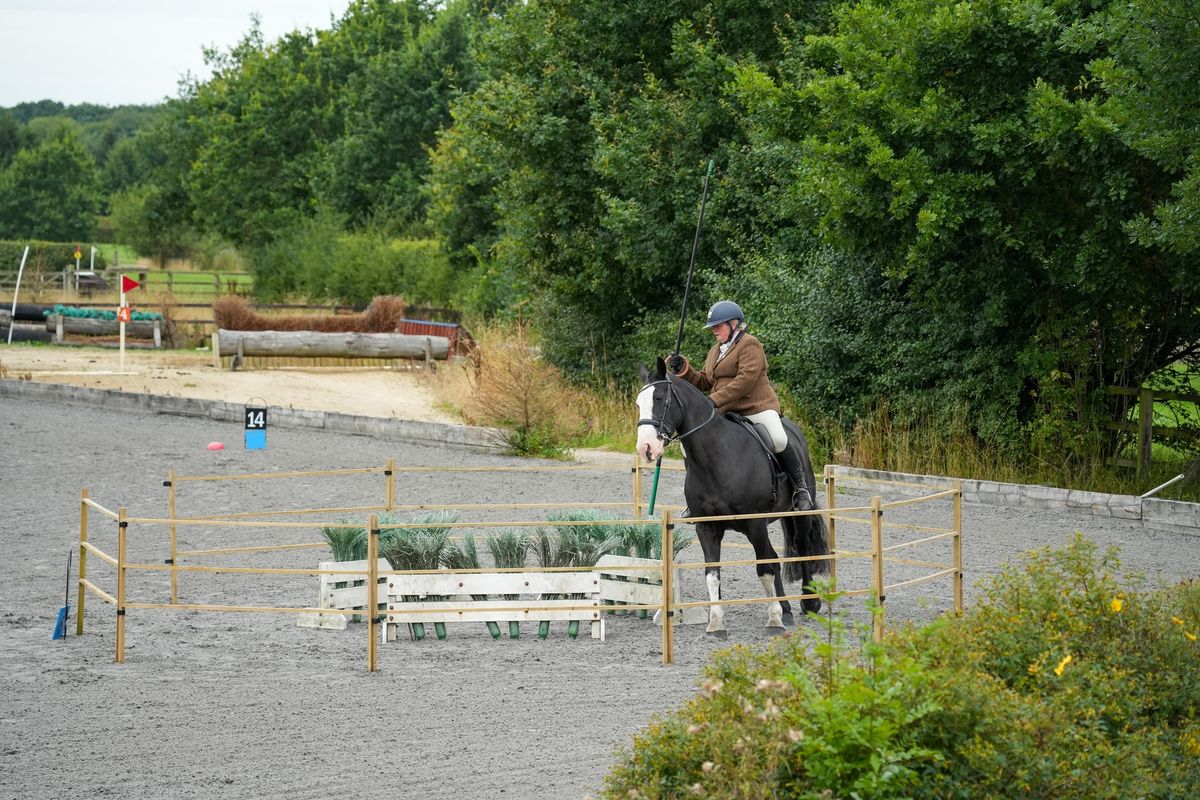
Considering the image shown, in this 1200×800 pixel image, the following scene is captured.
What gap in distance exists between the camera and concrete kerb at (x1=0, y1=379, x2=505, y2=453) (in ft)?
71.7

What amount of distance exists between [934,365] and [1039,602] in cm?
1162

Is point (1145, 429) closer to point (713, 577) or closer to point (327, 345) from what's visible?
point (713, 577)

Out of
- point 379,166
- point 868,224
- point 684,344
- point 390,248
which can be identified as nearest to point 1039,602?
point 868,224

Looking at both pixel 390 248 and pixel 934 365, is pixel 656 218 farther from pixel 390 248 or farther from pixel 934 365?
pixel 390 248

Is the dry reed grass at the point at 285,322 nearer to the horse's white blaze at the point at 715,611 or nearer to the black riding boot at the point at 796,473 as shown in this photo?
the black riding boot at the point at 796,473

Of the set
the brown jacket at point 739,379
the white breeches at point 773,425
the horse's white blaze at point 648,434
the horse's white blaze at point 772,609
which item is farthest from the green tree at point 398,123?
the horse's white blaze at point 648,434

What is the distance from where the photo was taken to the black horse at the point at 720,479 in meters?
10.1

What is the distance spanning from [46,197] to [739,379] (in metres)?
83.6

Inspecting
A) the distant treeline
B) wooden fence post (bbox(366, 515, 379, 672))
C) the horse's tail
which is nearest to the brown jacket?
the horse's tail

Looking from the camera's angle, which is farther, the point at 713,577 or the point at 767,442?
the point at 767,442

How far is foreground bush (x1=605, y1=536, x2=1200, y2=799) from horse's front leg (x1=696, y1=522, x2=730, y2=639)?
12.1 ft

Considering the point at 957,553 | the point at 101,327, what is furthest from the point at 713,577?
the point at 101,327

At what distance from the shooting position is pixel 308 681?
881cm

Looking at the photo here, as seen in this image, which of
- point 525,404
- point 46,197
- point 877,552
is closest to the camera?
point 877,552
